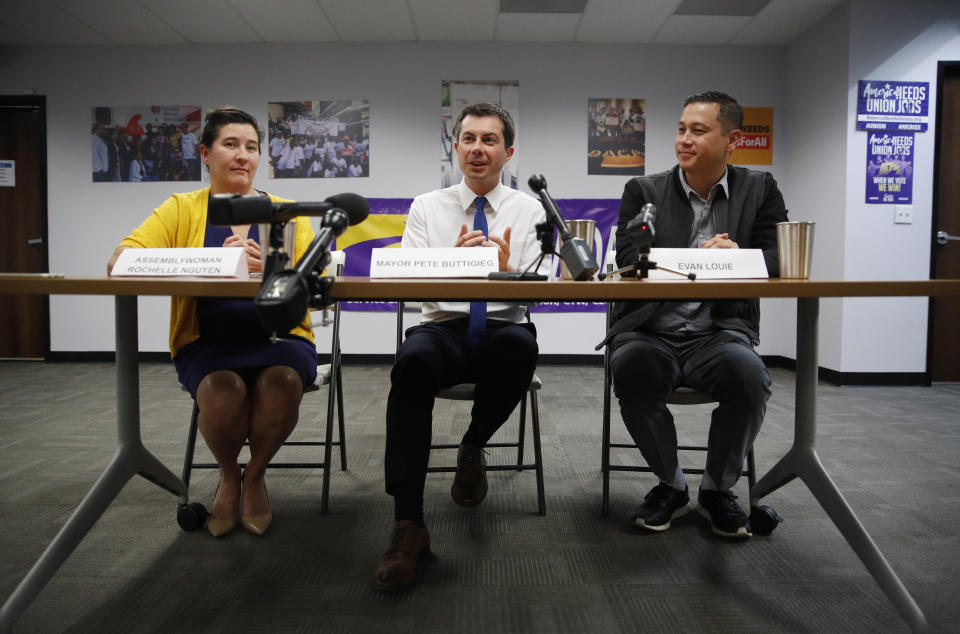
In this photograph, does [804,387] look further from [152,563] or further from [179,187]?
[179,187]

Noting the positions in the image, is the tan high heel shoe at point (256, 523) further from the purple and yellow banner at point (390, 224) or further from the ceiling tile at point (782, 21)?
the ceiling tile at point (782, 21)

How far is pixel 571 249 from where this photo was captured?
41.5 inches

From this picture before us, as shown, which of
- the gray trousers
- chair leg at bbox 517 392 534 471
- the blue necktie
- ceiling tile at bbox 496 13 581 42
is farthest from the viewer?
ceiling tile at bbox 496 13 581 42

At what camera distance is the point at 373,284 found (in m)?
0.92

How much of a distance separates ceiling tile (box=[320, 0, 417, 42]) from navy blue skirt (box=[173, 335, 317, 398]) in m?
3.18

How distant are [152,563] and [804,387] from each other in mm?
1707

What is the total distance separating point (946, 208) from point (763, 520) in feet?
11.8

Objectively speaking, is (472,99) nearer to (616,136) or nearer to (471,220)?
(616,136)

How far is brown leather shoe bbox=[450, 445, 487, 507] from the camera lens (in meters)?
1.56

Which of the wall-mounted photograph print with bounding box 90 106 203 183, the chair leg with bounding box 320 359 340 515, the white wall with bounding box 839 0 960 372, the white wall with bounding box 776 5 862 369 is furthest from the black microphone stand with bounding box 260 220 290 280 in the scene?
the wall-mounted photograph print with bounding box 90 106 203 183

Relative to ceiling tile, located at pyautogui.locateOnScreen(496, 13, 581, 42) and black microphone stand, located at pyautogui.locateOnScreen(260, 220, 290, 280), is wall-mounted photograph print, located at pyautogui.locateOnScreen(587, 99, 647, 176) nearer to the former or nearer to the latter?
ceiling tile, located at pyautogui.locateOnScreen(496, 13, 581, 42)

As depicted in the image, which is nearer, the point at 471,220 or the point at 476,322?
the point at 476,322

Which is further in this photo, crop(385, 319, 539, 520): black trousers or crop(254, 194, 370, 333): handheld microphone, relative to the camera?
crop(385, 319, 539, 520): black trousers

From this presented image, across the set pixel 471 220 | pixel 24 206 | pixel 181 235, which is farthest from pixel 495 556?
pixel 24 206
